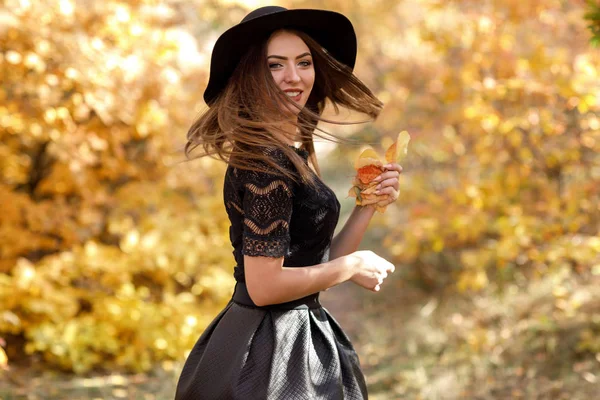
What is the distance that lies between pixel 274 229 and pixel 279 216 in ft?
0.12

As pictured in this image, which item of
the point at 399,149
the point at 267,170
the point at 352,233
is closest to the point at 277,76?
the point at 267,170

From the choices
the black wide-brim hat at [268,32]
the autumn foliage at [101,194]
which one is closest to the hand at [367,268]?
the black wide-brim hat at [268,32]

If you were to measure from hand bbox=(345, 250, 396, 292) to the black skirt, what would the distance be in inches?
7.8

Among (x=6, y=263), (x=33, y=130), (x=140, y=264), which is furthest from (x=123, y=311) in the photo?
(x=33, y=130)

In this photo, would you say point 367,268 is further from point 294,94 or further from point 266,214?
point 294,94

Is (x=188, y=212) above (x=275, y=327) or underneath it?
above

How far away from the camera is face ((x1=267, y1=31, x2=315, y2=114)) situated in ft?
7.01

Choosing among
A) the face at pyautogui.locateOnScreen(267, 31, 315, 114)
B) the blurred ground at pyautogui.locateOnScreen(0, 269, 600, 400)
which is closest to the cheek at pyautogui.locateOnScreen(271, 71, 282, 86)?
the face at pyautogui.locateOnScreen(267, 31, 315, 114)

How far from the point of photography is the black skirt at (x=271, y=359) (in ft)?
6.60

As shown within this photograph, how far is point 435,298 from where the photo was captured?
6.16 meters

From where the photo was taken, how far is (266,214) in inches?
75.6

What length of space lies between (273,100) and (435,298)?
4.39m

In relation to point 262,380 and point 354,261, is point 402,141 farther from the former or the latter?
point 262,380

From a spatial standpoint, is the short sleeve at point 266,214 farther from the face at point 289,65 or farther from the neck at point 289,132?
the face at point 289,65
